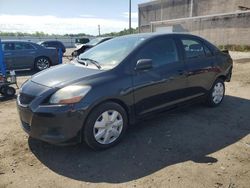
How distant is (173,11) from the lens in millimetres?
40594

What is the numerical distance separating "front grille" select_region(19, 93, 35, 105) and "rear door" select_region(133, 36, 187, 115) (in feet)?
5.07

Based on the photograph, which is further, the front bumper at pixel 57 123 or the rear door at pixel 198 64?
the rear door at pixel 198 64

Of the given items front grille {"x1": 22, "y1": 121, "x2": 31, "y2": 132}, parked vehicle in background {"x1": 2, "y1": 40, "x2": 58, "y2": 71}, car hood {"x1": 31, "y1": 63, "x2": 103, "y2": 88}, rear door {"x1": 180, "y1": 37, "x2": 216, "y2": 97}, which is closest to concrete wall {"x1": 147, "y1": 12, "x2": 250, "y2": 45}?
parked vehicle in background {"x1": 2, "y1": 40, "x2": 58, "y2": 71}

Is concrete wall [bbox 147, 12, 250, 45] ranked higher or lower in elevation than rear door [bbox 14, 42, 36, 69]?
higher

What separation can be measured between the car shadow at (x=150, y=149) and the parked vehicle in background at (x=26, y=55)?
8324 millimetres

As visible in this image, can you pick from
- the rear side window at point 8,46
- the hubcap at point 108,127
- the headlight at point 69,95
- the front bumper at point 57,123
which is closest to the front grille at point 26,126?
the front bumper at point 57,123

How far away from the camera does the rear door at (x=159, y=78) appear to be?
4.31m

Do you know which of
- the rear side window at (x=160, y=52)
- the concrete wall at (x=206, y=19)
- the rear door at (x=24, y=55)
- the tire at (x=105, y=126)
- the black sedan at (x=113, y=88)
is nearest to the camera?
the black sedan at (x=113, y=88)

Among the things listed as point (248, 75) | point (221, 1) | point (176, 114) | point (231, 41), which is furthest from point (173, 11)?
point (176, 114)

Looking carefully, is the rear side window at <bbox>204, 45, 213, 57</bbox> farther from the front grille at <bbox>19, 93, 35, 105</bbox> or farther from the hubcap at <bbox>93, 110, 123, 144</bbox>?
the front grille at <bbox>19, 93, 35, 105</bbox>

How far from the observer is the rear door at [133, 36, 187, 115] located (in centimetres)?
431

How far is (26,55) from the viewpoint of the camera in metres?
12.1

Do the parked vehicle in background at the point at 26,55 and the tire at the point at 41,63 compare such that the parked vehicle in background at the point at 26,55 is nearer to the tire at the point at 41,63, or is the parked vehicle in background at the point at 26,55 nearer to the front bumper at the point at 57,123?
the tire at the point at 41,63

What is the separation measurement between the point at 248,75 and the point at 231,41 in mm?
15455
